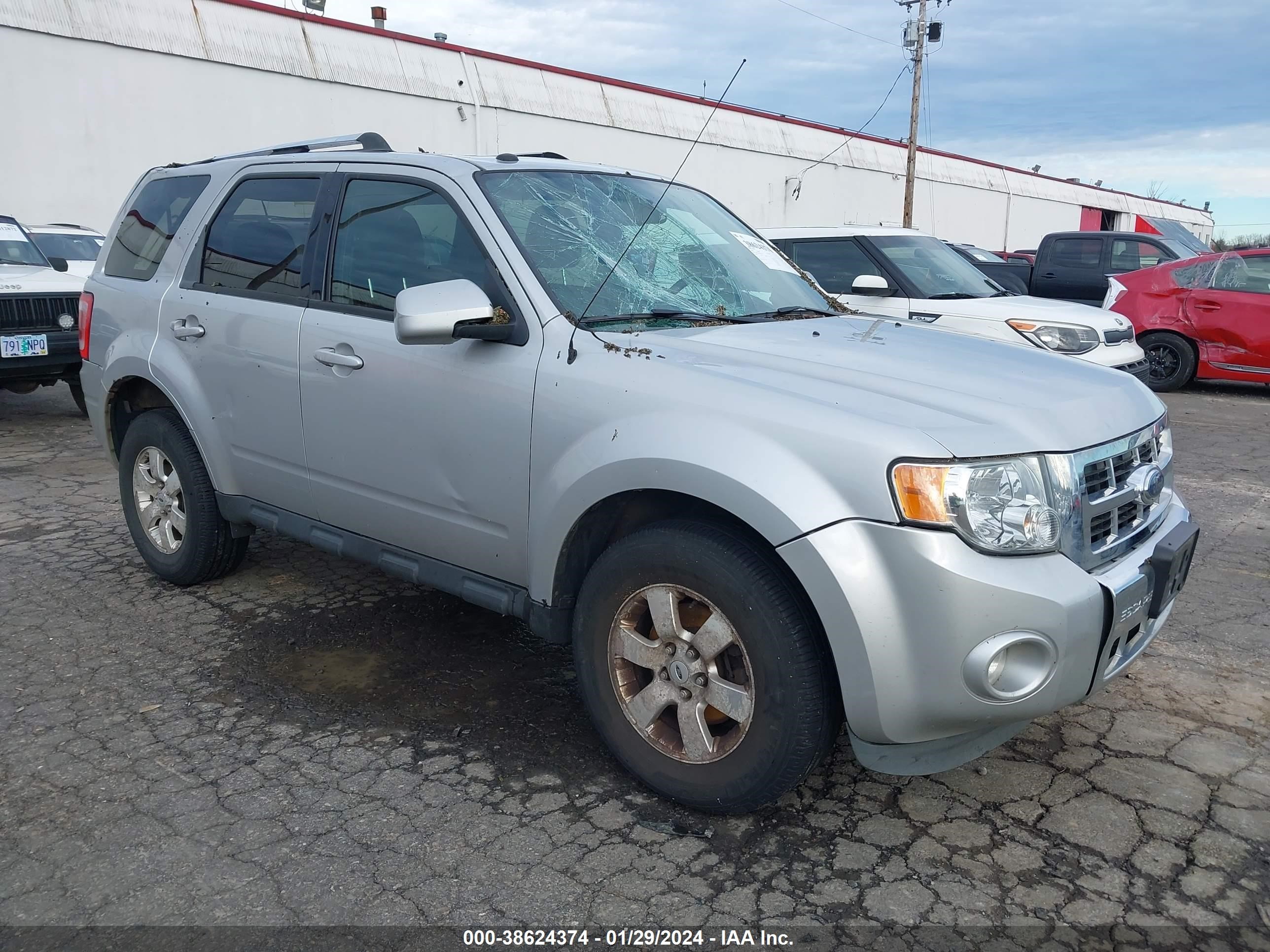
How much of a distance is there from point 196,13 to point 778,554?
1904cm

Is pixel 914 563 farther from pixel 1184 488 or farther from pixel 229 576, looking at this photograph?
pixel 1184 488

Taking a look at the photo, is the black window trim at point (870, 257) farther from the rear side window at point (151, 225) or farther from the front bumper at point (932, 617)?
the front bumper at point (932, 617)

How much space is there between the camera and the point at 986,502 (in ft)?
8.02

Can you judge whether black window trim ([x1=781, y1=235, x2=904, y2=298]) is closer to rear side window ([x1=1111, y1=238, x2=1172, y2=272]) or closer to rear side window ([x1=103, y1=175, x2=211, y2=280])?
rear side window ([x1=103, y1=175, x2=211, y2=280])

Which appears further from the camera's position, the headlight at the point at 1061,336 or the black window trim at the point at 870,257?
the black window trim at the point at 870,257

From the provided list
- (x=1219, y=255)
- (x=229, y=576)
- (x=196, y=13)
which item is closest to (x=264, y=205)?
(x=229, y=576)

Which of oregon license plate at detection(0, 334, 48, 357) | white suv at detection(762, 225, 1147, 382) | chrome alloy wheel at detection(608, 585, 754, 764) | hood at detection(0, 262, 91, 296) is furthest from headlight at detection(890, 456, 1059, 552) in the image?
oregon license plate at detection(0, 334, 48, 357)

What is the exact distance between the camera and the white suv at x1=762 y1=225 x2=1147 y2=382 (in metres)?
8.03

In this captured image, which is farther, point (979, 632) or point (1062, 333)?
point (1062, 333)

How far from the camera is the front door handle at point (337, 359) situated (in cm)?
355

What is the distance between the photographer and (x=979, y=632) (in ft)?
7.85

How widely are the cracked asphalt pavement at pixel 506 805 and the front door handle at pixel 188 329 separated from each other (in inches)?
47.0

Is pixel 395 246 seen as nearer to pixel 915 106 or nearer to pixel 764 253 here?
pixel 764 253

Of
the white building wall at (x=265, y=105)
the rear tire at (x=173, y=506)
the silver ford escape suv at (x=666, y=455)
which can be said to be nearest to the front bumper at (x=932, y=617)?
the silver ford escape suv at (x=666, y=455)
